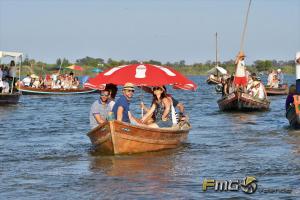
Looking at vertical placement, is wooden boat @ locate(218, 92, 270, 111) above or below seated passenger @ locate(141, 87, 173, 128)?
below

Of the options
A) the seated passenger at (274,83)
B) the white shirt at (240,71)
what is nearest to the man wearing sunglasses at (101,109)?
the white shirt at (240,71)

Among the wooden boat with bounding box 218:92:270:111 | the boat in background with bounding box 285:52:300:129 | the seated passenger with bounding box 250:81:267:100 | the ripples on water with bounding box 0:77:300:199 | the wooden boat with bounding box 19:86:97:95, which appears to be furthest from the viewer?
the wooden boat with bounding box 19:86:97:95

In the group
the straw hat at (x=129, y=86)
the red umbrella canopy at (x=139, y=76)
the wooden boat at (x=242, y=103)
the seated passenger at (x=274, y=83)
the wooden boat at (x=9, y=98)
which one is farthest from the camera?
the seated passenger at (x=274, y=83)

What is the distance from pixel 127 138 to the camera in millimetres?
13992

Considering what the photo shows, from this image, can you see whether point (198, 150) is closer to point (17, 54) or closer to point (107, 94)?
point (107, 94)

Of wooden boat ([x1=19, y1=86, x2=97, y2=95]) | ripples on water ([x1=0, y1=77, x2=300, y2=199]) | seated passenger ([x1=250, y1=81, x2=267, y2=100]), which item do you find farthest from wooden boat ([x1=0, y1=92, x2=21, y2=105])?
wooden boat ([x1=19, y1=86, x2=97, y2=95])

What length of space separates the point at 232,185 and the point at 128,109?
3588 millimetres

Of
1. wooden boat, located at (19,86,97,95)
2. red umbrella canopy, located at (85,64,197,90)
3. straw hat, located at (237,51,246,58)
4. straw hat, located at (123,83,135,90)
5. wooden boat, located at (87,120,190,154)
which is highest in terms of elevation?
straw hat, located at (237,51,246,58)

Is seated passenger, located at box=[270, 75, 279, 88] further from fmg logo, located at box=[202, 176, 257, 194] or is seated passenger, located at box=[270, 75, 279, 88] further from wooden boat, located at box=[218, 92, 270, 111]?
fmg logo, located at box=[202, 176, 257, 194]

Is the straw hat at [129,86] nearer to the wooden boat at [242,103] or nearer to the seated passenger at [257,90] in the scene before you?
the wooden boat at [242,103]

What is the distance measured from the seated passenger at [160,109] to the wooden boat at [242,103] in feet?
41.9

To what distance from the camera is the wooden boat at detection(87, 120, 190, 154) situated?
45.0 ft

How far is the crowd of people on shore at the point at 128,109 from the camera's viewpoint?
13.7 metres

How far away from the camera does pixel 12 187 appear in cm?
1110
